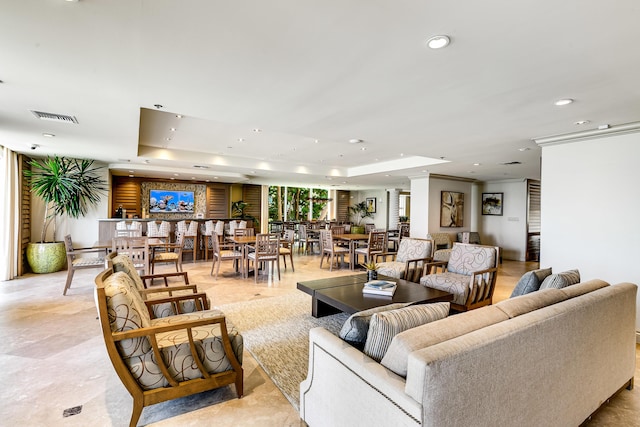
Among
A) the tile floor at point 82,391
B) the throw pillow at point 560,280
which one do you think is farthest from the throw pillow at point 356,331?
the throw pillow at point 560,280

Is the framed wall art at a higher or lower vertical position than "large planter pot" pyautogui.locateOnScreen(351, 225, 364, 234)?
higher

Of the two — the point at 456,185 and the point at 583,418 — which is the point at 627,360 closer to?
the point at 583,418

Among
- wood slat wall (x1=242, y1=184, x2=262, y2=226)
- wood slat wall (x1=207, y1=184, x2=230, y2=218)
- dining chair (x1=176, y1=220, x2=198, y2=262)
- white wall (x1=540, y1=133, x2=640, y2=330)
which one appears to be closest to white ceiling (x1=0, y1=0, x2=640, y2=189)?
white wall (x1=540, y1=133, x2=640, y2=330)

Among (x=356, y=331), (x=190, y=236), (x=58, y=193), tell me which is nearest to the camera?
(x=356, y=331)

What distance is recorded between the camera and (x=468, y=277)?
4062 mm

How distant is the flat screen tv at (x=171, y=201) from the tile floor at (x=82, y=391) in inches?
245

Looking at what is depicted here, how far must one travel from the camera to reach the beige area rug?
2.49 metres

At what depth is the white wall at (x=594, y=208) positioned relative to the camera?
3447 millimetres

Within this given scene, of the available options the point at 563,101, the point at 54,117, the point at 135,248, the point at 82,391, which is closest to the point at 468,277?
the point at 563,101

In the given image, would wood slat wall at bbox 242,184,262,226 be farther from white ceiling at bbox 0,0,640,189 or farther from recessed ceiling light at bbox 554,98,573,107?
recessed ceiling light at bbox 554,98,573,107

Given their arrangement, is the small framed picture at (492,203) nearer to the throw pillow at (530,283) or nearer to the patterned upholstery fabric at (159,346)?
the throw pillow at (530,283)

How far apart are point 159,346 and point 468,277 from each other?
3619mm

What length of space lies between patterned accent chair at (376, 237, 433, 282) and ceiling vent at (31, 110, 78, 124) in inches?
177

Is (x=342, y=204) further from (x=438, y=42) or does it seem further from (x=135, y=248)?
(x=438, y=42)
